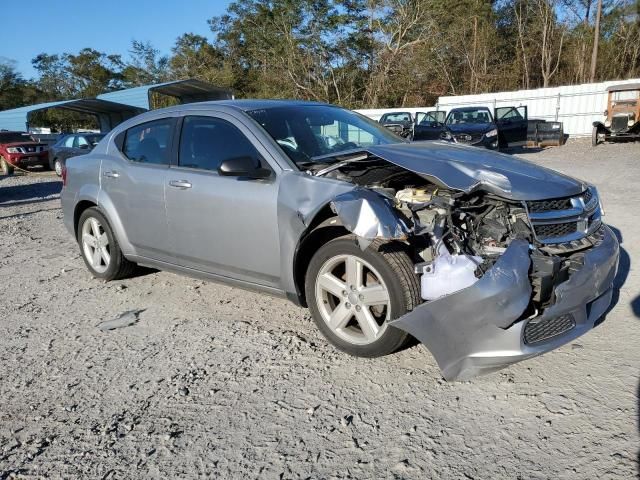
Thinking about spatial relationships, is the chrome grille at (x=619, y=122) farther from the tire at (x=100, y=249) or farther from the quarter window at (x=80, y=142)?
the tire at (x=100, y=249)

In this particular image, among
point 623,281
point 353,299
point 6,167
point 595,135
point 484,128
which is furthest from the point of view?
point 6,167

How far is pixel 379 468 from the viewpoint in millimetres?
2289

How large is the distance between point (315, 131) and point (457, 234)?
1.63 meters

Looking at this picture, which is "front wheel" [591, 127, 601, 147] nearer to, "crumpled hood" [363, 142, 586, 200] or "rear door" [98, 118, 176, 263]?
"crumpled hood" [363, 142, 586, 200]

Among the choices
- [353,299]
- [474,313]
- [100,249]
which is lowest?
[100,249]

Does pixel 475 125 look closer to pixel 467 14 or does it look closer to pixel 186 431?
pixel 186 431

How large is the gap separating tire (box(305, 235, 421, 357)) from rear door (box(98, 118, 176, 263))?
163cm

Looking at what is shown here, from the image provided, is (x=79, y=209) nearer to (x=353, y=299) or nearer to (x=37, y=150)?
(x=353, y=299)

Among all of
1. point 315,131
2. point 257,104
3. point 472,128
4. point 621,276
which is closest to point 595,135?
point 472,128

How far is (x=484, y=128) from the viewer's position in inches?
615

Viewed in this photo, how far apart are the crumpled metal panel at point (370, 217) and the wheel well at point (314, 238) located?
0.25m

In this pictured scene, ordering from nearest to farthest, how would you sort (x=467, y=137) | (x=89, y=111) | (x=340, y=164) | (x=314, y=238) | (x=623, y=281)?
(x=314, y=238) < (x=340, y=164) < (x=623, y=281) < (x=467, y=137) < (x=89, y=111)

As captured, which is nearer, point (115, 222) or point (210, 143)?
point (210, 143)

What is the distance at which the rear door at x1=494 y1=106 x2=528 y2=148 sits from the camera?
18.8 metres
